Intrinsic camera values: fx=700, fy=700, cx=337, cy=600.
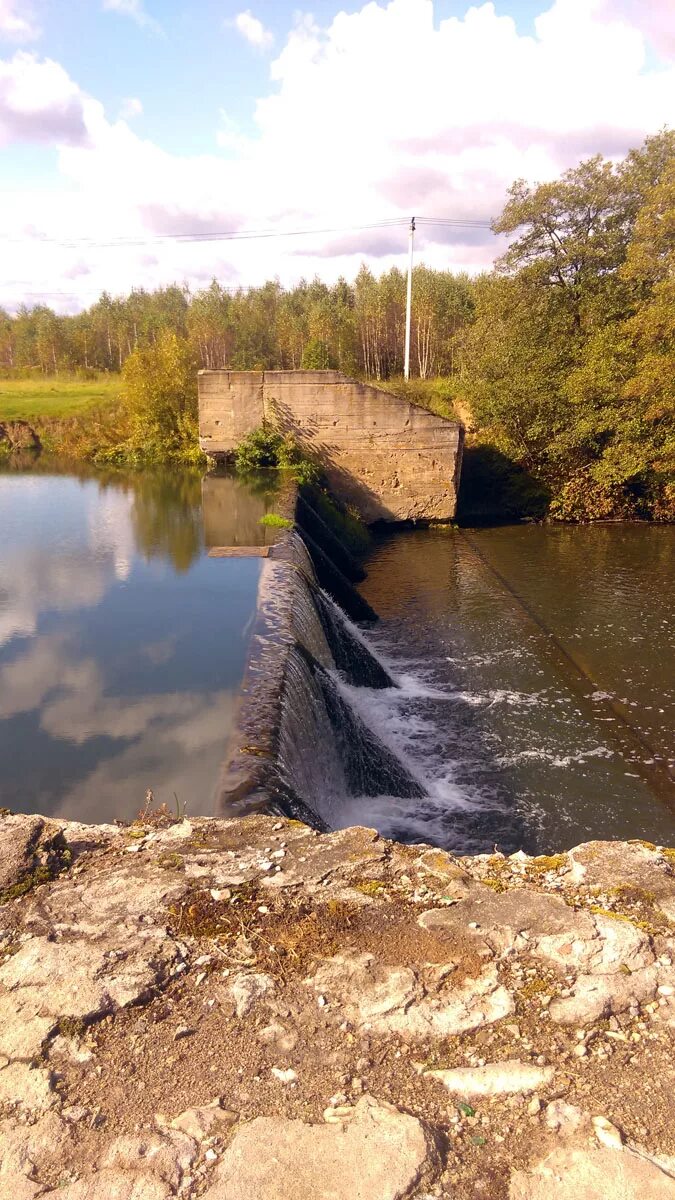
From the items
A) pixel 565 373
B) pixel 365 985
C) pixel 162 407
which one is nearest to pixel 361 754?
pixel 365 985

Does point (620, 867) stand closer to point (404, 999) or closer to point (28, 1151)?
point (404, 999)

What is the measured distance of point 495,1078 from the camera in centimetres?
267

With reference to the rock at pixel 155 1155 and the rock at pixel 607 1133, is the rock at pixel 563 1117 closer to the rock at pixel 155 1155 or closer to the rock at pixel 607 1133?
the rock at pixel 607 1133

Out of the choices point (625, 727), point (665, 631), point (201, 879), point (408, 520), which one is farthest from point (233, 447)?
point (201, 879)

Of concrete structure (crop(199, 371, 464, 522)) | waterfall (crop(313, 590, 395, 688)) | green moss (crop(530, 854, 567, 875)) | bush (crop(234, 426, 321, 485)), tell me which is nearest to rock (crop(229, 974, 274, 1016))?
green moss (crop(530, 854, 567, 875))

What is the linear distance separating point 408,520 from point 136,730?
15116mm

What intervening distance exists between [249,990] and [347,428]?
692 inches

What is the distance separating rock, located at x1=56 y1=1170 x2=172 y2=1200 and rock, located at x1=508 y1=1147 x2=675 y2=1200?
1.17 meters

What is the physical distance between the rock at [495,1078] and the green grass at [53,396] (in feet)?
102

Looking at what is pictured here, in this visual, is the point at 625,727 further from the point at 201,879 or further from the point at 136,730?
the point at 201,879

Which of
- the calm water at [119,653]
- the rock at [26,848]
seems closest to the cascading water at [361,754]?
the calm water at [119,653]

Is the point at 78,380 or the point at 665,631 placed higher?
the point at 78,380

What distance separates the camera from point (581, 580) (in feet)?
51.5

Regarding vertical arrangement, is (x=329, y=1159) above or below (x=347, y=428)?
below
